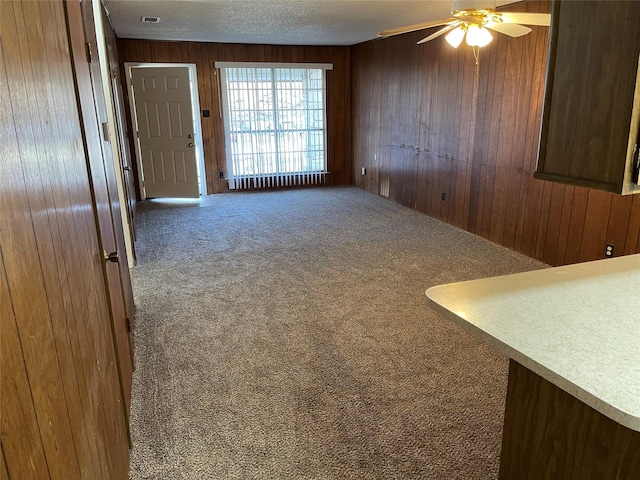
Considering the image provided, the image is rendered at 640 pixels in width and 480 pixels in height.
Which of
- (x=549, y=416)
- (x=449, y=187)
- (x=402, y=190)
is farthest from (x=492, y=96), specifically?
(x=549, y=416)

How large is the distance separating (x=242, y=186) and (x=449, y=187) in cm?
345

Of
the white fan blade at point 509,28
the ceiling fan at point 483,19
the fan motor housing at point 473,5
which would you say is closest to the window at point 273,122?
the ceiling fan at point 483,19

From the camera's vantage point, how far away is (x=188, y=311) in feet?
11.2

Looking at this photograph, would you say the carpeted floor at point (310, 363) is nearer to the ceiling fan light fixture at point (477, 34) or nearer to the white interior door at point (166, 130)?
the ceiling fan light fixture at point (477, 34)

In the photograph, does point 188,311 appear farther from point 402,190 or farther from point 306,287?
point 402,190

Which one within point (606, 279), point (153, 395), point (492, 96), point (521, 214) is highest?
point (492, 96)

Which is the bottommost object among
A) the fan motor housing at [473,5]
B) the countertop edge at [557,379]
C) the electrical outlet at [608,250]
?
the electrical outlet at [608,250]

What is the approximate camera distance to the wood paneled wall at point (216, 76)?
22.3 feet

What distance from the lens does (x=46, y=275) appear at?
0.99 meters

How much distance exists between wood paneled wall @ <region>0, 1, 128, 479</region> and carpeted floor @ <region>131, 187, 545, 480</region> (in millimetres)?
618

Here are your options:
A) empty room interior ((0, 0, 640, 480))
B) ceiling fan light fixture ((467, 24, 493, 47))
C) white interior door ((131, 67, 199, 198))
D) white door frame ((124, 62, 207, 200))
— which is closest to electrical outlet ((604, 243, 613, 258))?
empty room interior ((0, 0, 640, 480))

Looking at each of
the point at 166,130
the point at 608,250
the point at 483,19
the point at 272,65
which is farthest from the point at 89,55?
the point at 272,65

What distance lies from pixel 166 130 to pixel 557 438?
658cm

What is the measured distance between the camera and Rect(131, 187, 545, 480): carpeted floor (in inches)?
79.7
